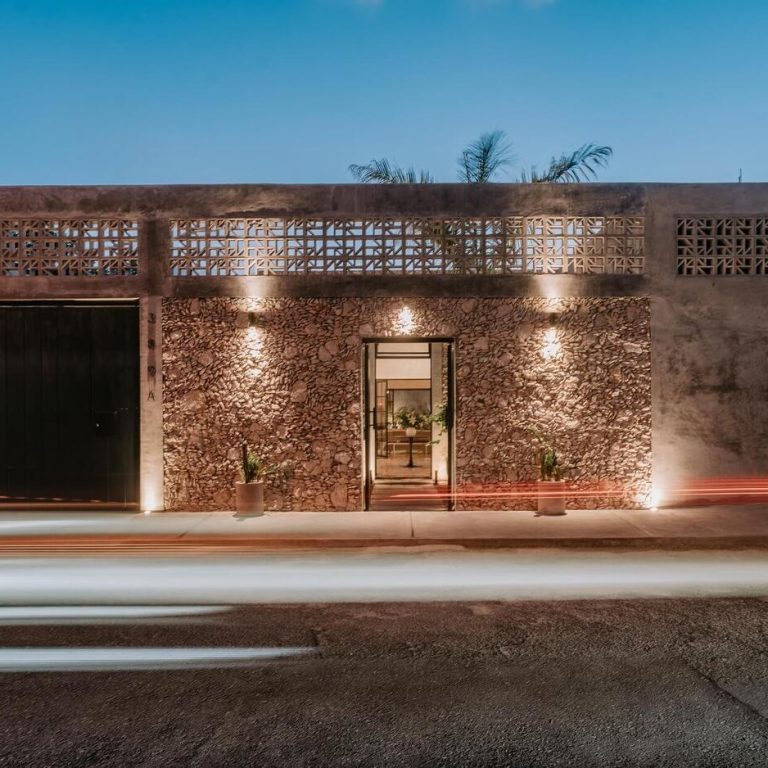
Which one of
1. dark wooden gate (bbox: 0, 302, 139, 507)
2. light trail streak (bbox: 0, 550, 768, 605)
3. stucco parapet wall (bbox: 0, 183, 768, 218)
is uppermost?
stucco parapet wall (bbox: 0, 183, 768, 218)

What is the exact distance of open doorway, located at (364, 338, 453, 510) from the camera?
35.2ft

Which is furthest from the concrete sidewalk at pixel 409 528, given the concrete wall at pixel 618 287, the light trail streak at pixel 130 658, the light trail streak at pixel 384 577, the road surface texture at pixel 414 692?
the light trail streak at pixel 130 658

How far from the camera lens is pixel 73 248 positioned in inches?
385

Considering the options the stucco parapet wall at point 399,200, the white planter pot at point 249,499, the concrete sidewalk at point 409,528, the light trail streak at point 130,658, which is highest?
the stucco parapet wall at point 399,200

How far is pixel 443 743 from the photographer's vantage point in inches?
127

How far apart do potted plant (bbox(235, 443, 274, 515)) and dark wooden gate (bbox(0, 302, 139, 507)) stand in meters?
1.66

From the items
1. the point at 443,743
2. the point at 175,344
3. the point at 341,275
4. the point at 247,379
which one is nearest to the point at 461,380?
the point at 341,275

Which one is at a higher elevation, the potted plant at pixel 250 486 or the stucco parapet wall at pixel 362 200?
the stucco parapet wall at pixel 362 200

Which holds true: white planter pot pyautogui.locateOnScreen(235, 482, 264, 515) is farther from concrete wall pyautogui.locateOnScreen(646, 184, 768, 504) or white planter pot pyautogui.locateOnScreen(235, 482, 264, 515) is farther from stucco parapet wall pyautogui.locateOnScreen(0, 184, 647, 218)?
concrete wall pyautogui.locateOnScreen(646, 184, 768, 504)

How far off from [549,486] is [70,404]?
709 centimetres

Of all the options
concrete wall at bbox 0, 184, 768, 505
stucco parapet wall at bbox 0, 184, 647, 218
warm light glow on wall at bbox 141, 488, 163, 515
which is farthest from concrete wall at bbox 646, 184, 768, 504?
warm light glow on wall at bbox 141, 488, 163, 515

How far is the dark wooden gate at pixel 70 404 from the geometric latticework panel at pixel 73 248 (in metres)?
0.57

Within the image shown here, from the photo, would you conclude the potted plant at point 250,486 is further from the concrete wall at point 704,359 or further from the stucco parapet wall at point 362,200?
the concrete wall at point 704,359

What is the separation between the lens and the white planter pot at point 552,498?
9336 mm
